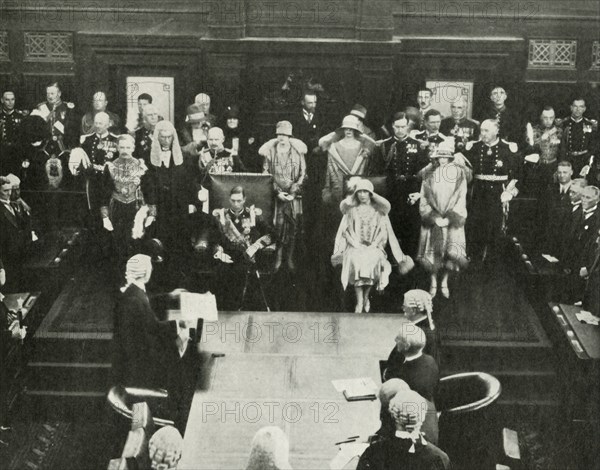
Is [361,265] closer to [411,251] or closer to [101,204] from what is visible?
[411,251]

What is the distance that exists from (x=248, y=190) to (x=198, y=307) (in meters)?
1.35

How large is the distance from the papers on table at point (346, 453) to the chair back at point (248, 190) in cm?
265

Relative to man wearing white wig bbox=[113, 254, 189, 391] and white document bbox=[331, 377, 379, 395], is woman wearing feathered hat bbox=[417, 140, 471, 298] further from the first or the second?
man wearing white wig bbox=[113, 254, 189, 391]

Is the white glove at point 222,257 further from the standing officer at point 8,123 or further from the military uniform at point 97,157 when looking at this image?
the standing officer at point 8,123

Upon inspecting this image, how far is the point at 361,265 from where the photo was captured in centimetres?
823

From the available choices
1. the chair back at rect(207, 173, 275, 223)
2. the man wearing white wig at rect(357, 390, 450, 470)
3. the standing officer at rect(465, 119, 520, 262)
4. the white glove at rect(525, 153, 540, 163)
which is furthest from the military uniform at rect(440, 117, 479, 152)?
the man wearing white wig at rect(357, 390, 450, 470)

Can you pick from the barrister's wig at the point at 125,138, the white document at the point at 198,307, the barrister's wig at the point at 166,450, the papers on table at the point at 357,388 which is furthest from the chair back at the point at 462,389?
the barrister's wig at the point at 125,138

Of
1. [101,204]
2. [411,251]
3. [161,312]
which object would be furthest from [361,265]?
[101,204]

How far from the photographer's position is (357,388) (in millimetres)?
6762

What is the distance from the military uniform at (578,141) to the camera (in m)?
8.41

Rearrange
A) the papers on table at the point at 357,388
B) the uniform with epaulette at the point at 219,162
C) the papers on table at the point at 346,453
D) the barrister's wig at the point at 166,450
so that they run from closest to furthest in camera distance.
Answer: the barrister's wig at the point at 166,450 → the papers on table at the point at 346,453 → the papers on table at the point at 357,388 → the uniform with epaulette at the point at 219,162

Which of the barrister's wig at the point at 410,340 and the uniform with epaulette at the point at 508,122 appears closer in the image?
the barrister's wig at the point at 410,340

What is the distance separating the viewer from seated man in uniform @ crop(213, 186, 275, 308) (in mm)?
8305

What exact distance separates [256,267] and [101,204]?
148 cm
